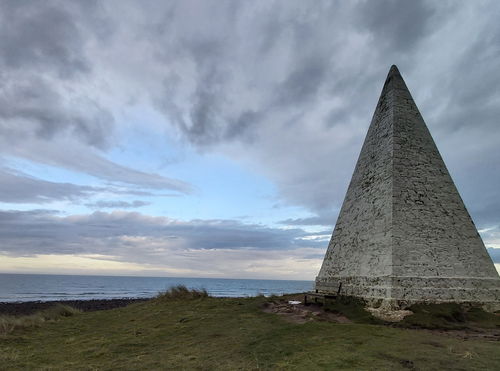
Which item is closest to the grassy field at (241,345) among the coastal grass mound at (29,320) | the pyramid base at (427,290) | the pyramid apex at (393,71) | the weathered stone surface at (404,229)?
the coastal grass mound at (29,320)

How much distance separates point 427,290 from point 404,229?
2202 mm

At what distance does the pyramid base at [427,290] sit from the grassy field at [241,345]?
2.61 feet

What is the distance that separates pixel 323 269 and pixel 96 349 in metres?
10.4

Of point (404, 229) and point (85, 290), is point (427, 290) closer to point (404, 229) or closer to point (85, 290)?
point (404, 229)

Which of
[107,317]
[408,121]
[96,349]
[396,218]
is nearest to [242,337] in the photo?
[96,349]

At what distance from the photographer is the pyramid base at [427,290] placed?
1187cm

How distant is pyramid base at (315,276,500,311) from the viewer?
1187cm

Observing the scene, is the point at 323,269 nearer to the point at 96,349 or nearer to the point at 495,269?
the point at 495,269

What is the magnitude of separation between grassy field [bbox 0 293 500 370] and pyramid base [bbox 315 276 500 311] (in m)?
0.80

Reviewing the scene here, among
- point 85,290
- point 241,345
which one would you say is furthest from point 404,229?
point 85,290

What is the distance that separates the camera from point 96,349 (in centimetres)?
1032

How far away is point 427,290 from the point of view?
39.8 ft

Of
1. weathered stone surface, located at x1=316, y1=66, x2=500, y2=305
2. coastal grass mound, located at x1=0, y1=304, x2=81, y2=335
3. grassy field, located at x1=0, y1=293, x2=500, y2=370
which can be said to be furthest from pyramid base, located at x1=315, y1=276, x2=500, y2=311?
coastal grass mound, located at x1=0, y1=304, x2=81, y2=335

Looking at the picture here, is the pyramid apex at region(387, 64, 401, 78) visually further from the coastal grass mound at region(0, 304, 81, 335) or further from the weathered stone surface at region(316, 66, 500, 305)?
the coastal grass mound at region(0, 304, 81, 335)
